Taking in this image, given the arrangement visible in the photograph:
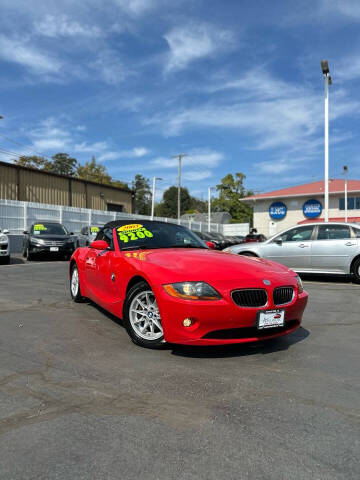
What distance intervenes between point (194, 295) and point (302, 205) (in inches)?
1461

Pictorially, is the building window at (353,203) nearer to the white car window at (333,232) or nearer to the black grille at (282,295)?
the white car window at (333,232)

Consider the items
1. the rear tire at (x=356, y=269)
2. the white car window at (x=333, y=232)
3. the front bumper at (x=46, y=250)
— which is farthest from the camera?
the front bumper at (x=46, y=250)

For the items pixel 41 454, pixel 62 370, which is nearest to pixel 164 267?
pixel 62 370

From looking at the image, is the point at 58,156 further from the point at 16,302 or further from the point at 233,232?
the point at 16,302

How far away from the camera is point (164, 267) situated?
3.93 meters

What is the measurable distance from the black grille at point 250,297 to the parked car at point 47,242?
41.9 feet

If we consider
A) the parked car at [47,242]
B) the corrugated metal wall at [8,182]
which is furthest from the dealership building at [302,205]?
the parked car at [47,242]

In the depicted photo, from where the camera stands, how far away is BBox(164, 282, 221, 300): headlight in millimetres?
3590

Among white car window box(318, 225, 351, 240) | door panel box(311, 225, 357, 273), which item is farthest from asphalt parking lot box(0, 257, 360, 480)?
white car window box(318, 225, 351, 240)

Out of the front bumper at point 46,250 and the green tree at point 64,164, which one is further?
the green tree at point 64,164

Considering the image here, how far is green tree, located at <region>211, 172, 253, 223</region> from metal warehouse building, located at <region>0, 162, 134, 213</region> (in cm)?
3507

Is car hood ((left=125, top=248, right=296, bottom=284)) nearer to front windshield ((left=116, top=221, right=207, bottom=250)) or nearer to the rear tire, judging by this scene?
front windshield ((left=116, top=221, right=207, bottom=250))

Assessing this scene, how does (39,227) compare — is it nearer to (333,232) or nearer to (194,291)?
(333,232)

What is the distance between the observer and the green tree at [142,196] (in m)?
114
